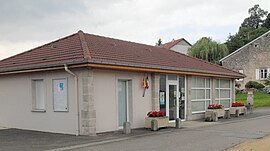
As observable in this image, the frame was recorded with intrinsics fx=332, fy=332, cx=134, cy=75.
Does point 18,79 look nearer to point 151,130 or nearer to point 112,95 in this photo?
point 112,95

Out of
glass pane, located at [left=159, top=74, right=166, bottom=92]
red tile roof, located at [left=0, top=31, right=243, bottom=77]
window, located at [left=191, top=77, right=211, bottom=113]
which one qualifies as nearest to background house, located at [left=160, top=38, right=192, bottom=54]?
window, located at [left=191, top=77, right=211, bottom=113]

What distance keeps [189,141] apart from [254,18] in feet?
329

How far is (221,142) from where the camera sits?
1048 centimetres

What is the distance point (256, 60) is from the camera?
46.2m

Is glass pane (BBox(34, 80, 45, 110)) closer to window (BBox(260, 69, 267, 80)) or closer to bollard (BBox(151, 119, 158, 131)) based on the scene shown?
bollard (BBox(151, 119, 158, 131))

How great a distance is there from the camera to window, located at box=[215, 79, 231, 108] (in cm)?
2080

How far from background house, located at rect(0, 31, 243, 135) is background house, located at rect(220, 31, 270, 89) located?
1220 inches

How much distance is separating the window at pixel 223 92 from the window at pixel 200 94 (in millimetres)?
1228

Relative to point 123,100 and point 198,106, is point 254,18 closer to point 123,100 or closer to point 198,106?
point 198,106

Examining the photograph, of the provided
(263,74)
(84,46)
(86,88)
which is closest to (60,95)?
(86,88)

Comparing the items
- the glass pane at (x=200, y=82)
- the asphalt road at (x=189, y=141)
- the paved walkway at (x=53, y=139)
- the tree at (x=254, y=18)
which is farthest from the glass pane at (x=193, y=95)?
the tree at (x=254, y=18)

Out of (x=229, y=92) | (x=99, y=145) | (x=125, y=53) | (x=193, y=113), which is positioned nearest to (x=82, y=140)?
(x=99, y=145)

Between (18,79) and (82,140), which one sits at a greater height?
(18,79)

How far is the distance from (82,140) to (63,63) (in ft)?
9.76
